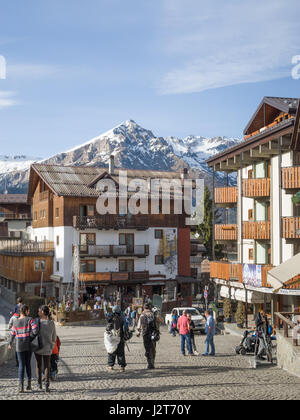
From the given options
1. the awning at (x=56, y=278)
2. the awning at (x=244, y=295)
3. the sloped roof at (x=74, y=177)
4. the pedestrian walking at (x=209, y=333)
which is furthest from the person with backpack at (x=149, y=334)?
the awning at (x=56, y=278)

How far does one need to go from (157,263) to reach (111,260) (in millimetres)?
4702

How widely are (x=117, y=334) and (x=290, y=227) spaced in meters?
17.8

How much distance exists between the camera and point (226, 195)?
3912 cm

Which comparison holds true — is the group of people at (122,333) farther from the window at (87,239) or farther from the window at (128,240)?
the window at (128,240)

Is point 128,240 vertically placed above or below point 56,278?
above

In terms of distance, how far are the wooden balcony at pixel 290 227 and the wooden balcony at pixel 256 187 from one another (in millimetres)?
3531

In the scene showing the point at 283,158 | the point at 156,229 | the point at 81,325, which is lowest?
the point at 81,325

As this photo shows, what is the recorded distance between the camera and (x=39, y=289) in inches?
2036

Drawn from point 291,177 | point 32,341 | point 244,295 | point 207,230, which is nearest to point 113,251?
point 244,295

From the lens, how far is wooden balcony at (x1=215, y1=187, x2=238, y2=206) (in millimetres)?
38812

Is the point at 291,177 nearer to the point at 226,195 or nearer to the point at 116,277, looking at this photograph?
the point at 226,195
